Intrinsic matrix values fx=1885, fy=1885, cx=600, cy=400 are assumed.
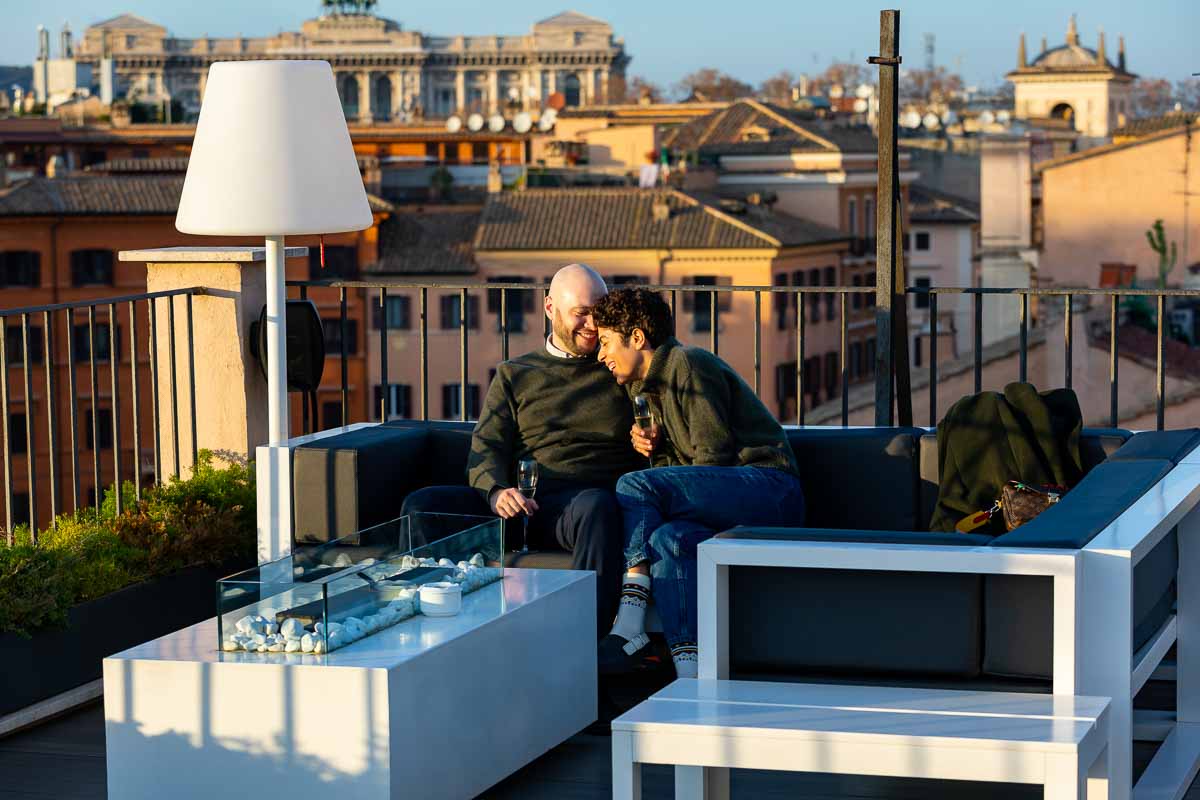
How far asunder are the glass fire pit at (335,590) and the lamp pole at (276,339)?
1427mm

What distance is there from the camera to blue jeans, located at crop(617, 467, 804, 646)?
3.71 metres

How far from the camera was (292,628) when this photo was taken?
2.90 metres

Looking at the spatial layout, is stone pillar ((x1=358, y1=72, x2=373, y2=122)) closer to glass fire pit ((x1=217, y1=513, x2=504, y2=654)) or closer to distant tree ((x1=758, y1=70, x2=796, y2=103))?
distant tree ((x1=758, y1=70, x2=796, y2=103))

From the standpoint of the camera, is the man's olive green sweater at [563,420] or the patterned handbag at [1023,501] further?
the man's olive green sweater at [563,420]

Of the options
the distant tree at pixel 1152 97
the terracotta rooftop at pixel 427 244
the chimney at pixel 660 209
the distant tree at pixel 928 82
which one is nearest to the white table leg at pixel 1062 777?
the chimney at pixel 660 209

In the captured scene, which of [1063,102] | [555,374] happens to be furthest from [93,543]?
[1063,102]

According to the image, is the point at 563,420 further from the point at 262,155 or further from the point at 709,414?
the point at 262,155

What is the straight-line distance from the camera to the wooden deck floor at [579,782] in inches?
127

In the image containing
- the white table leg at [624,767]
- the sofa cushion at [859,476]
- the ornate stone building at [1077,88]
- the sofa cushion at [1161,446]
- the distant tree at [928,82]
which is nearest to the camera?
the white table leg at [624,767]

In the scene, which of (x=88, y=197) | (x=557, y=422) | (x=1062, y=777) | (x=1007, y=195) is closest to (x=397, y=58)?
(x=88, y=197)

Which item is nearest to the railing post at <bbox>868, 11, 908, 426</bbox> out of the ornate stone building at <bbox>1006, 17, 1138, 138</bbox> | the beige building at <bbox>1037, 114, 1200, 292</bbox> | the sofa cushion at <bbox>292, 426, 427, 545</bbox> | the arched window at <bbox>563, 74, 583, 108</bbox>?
the sofa cushion at <bbox>292, 426, 427, 545</bbox>

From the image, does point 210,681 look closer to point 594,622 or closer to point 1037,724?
point 594,622

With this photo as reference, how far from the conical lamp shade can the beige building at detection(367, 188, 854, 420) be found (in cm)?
3788

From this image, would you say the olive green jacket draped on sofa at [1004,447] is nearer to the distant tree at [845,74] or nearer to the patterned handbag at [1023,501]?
the patterned handbag at [1023,501]
